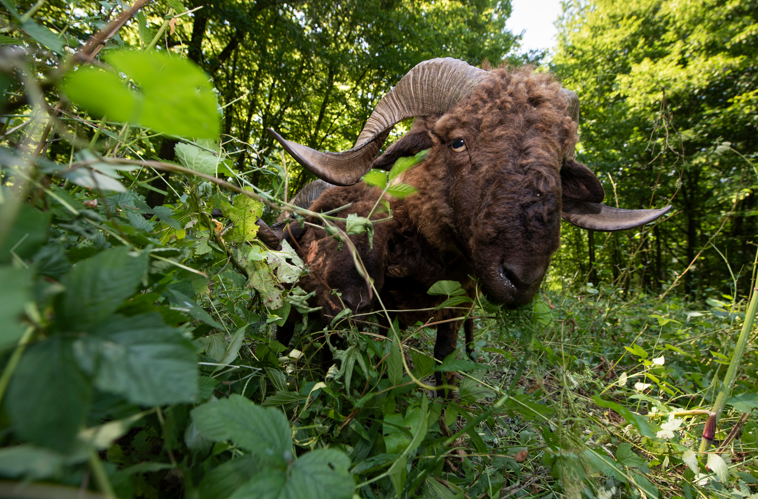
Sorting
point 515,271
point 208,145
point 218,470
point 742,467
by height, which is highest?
point 208,145

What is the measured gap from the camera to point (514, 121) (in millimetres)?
1643

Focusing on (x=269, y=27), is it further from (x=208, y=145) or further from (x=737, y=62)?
(x=737, y=62)

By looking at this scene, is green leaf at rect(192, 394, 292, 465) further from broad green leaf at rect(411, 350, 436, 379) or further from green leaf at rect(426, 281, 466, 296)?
green leaf at rect(426, 281, 466, 296)

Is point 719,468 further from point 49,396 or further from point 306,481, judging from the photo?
point 49,396

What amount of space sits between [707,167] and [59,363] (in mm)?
Answer: 15644

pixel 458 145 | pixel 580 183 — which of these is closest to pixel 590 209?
pixel 580 183

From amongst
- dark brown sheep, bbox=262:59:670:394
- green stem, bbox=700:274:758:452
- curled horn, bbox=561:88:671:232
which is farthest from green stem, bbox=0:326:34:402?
green stem, bbox=700:274:758:452

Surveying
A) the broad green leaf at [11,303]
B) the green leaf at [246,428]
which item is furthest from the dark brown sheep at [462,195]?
the broad green leaf at [11,303]

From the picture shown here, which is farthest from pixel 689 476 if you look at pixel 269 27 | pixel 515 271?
pixel 269 27

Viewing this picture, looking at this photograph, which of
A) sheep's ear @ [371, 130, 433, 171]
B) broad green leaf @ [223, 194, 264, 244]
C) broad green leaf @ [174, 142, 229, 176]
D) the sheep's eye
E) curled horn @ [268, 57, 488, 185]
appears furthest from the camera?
sheep's ear @ [371, 130, 433, 171]

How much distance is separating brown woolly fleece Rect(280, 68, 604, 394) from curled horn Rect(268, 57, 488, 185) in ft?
0.38

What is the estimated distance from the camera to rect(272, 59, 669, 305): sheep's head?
4.66ft

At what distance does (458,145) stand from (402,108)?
754mm

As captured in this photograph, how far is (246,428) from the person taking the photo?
2.23 ft
